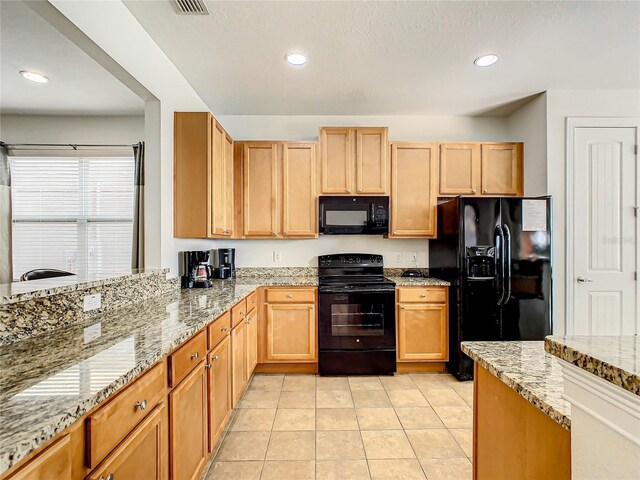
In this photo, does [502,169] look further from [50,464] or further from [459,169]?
[50,464]

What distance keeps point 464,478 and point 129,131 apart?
4331 mm

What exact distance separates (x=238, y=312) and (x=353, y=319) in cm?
116

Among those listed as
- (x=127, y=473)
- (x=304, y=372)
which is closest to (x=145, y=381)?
(x=127, y=473)

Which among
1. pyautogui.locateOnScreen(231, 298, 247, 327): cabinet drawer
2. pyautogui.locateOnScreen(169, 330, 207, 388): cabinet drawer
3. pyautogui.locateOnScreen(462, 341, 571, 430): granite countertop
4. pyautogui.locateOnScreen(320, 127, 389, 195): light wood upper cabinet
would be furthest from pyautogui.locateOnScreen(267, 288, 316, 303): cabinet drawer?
pyautogui.locateOnScreen(462, 341, 571, 430): granite countertop

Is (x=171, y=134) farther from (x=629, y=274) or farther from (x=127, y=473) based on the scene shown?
(x=629, y=274)

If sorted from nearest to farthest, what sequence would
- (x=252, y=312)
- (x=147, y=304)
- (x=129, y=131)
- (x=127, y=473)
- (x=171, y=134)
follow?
(x=127, y=473) → (x=147, y=304) → (x=171, y=134) → (x=252, y=312) → (x=129, y=131)

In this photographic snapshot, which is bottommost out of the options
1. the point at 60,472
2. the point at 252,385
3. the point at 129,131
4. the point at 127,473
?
the point at 252,385

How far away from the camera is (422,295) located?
9.87ft

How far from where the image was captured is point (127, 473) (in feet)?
3.13

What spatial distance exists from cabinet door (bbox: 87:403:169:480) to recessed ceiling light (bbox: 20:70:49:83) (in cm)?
317

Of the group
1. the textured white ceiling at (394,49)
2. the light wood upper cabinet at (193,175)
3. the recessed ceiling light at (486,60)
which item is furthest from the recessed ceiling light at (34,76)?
the recessed ceiling light at (486,60)

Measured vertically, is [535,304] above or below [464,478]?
above

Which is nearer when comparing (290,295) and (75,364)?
(75,364)

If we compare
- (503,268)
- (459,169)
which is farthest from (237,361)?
(459,169)
